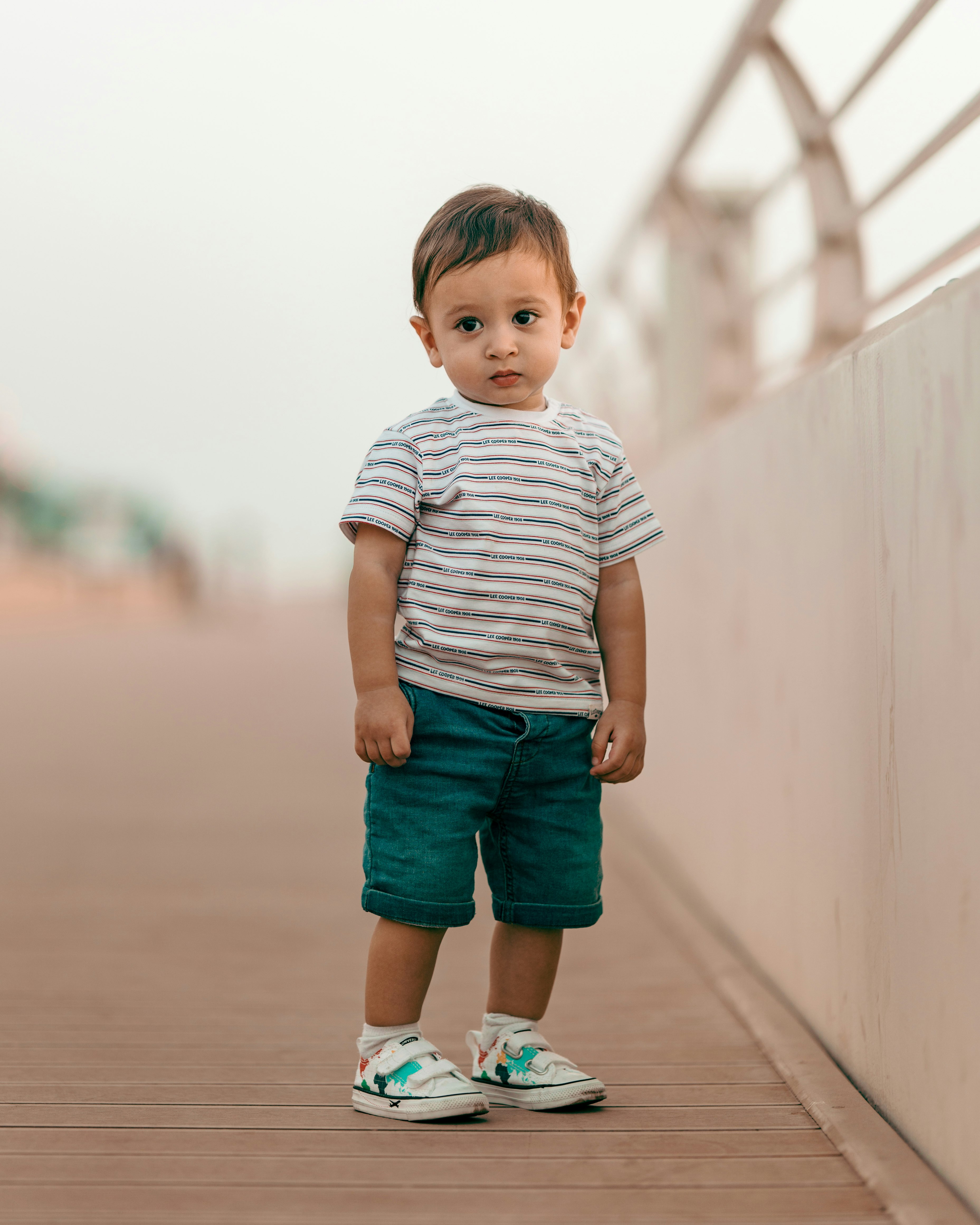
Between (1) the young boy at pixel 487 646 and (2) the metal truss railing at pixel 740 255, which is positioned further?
(2) the metal truss railing at pixel 740 255

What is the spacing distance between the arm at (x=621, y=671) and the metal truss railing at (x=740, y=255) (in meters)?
0.66

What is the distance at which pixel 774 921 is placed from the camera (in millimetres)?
2484

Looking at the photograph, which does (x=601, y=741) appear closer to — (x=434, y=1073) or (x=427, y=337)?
(x=434, y=1073)

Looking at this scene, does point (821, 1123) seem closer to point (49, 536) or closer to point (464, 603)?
point (464, 603)

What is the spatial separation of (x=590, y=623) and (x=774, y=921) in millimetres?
888

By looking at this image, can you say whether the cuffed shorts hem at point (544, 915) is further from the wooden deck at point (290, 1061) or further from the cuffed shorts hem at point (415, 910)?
the wooden deck at point (290, 1061)

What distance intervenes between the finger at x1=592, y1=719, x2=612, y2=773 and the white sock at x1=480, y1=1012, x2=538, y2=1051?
40 cm

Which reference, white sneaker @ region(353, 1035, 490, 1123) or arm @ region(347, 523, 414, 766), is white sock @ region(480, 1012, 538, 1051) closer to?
white sneaker @ region(353, 1035, 490, 1123)

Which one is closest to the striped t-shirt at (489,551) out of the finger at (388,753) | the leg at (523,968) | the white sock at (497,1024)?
the finger at (388,753)

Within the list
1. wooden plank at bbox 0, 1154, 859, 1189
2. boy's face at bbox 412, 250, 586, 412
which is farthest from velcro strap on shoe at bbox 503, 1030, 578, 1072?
boy's face at bbox 412, 250, 586, 412

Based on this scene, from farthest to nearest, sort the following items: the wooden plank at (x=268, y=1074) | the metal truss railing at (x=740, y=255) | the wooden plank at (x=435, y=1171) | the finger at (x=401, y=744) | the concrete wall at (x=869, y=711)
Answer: the metal truss railing at (x=740, y=255) < the wooden plank at (x=268, y=1074) < the finger at (x=401, y=744) < the wooden plank at (x=435, y=1171) < the concrete wall at (x=869, y=711)

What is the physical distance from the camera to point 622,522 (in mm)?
1943

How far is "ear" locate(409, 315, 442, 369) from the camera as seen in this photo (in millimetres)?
1939

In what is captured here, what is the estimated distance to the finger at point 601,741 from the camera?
74.0 inches
